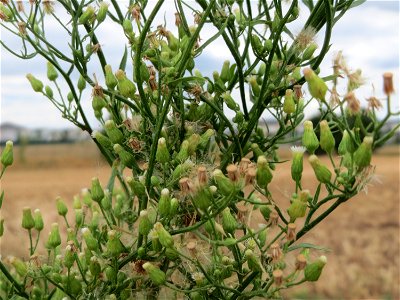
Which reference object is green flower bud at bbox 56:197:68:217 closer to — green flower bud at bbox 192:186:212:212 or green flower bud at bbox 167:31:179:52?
green flower bud at bbox 167:31:179:52

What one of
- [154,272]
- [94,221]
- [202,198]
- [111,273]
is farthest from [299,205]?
[94,221]

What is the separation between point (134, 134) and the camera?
1191 millimetres

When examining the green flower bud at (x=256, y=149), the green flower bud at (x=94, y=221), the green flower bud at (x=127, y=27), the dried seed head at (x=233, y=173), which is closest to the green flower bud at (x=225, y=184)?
the dried seed head at (x=233, y=173)

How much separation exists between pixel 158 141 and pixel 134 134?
4.7 inches

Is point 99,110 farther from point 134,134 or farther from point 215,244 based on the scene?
point 215,244

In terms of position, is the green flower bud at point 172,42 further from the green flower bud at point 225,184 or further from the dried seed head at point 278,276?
the dried seed head at point 278,276

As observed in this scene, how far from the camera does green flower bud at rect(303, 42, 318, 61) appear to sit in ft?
3.81

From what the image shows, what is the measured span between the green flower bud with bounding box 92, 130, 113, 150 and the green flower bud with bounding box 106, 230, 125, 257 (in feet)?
0.57

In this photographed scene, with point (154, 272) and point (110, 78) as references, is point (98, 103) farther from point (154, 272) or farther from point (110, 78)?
point (154, 272)

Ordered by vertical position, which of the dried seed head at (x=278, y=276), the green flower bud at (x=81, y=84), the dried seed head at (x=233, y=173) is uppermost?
the green flower bud at (x=81, y=84)

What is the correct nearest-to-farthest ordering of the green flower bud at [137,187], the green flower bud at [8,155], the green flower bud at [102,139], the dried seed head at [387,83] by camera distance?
the dried seed head at [387,83] → the green flower bud at [137,187] → the green flower bud at [102,139] → the green flower bud at [8,155]

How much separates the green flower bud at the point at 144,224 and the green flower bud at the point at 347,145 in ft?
1.03

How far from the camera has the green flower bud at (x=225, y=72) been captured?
1.26 meters

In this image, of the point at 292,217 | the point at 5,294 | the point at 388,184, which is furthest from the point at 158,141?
the point at 388,184
